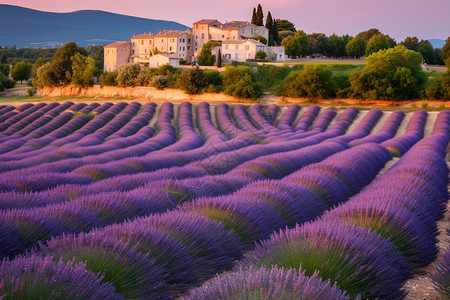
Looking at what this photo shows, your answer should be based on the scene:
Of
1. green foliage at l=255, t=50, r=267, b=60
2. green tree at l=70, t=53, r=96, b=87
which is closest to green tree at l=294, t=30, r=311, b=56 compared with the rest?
green foliage at l=255, t=50, r=267, b=60

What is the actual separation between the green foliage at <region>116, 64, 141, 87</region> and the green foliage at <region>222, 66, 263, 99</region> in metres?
13.9

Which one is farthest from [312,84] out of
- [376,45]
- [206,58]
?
[376,45]

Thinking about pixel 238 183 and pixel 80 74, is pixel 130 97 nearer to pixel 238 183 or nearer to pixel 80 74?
pixel 80 74

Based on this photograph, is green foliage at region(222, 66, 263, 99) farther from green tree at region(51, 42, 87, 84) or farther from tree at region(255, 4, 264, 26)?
tree at region(255, 4, 264, 26)

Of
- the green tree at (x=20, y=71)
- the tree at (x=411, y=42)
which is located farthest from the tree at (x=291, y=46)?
the green tree at (x=20, y=71)

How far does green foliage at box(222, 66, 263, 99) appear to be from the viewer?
4162 centimetres

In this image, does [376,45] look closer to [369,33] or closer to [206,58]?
[369,33]

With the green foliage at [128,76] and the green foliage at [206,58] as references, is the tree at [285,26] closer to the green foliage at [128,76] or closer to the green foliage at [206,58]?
the green foliage at [206,58]

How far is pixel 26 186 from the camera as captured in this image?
5.93 meters

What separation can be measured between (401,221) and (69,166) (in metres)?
6.28

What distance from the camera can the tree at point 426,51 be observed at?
2884 inches

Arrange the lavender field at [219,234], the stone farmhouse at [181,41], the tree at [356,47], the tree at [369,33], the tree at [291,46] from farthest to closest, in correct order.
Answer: the tree at [369,33], the tree at [356,47], the stone farmhouse at [181,41], the tree at [291,46], the lavender field at [219,234]

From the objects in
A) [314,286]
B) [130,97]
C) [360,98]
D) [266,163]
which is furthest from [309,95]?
[314,286]

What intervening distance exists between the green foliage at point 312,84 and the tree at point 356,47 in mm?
34518
